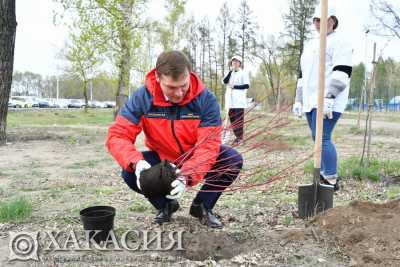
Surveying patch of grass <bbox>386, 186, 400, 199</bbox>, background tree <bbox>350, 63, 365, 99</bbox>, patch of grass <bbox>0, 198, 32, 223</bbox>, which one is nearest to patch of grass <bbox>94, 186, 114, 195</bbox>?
patch of grass <bbox>0, 198, 32, 223</bbox>

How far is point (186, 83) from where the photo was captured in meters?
2.68

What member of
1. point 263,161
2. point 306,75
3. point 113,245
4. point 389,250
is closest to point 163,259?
point 113,245

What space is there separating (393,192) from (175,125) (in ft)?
8.20

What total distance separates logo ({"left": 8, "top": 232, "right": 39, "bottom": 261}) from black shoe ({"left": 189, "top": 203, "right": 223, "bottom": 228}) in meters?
1.17

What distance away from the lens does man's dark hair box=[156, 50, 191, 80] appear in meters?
2.56

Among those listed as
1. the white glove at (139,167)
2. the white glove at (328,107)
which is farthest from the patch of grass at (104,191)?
the white glove at (328,107)

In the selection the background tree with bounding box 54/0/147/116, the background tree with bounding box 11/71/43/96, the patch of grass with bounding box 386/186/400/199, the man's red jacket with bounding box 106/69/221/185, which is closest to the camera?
the man's red jacket with bounding box 106/69/221/185

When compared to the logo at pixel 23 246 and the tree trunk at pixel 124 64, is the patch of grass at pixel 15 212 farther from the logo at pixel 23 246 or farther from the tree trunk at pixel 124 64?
the tree trunk at pixel 124 64

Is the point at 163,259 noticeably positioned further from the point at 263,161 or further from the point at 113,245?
the point at 263,161

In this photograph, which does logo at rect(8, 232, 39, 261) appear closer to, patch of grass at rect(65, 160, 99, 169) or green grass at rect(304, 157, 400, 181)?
patch of grass at rect(65, 160, 99, 169)

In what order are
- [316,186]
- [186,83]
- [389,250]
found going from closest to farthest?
[389,250]
[186,83]
[316,186]

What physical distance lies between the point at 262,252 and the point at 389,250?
29.4 inches

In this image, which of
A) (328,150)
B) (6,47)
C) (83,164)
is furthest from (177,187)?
(6,47)

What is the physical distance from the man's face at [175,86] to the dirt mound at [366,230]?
1333mm
